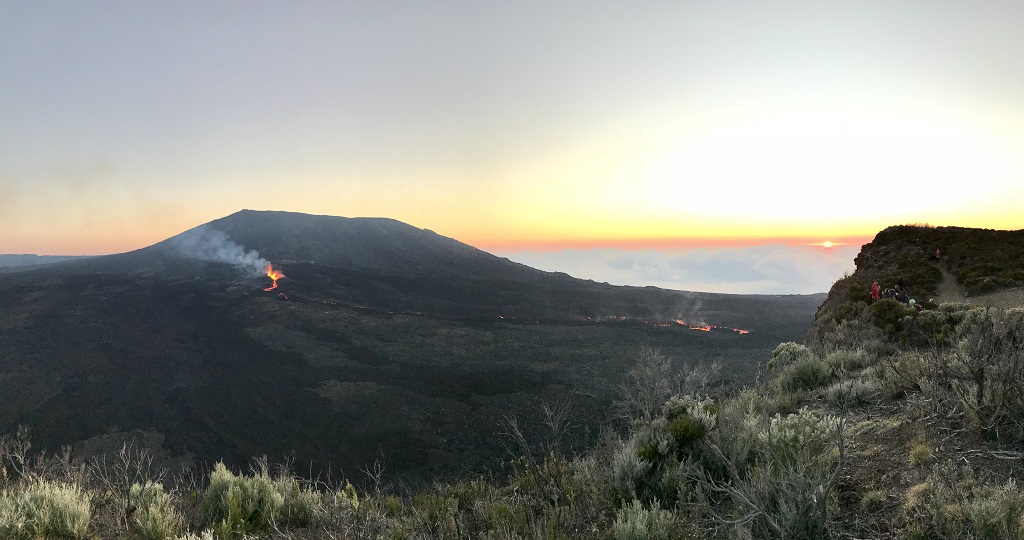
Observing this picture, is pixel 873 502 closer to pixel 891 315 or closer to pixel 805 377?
pixel 805 377

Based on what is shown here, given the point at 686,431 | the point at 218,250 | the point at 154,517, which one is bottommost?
the point at 154,517

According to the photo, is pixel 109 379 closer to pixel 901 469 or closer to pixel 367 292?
pixel 367 292

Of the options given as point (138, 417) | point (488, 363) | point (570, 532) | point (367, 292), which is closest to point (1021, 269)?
point (570, 532)

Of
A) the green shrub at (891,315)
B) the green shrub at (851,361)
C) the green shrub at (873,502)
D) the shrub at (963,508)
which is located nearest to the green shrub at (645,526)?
the green shrub at (873,502)

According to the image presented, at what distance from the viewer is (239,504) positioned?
5.16 meters

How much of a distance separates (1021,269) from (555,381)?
2140 centimetres

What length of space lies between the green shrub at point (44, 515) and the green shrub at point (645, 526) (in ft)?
16.3

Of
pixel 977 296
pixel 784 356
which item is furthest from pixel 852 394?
pixel 977 296

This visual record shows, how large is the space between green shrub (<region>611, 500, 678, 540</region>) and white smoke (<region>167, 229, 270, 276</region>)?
2515 inches

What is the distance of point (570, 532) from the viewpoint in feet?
13.8

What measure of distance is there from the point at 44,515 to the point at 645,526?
5343 mm

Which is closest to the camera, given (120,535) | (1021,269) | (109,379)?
(120,535)

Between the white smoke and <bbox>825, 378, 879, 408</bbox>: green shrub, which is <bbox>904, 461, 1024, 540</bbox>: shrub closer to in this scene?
<bbox>825, 378, 879, 408</bbox>: green shrub

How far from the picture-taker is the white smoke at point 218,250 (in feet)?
211
